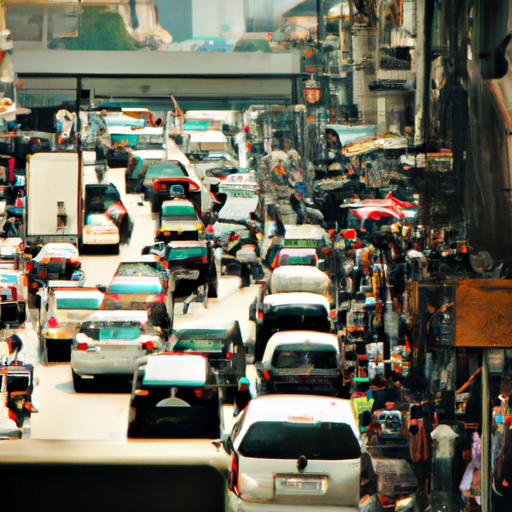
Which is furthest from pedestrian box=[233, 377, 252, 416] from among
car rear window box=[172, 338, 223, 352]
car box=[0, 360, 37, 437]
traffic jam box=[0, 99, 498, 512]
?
car box=[0, 360, 37, 437]

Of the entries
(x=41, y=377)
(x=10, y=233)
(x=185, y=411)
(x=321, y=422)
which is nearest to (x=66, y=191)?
(x=10, y=233)

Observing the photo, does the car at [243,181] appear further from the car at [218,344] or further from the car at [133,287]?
the car at [218,344]

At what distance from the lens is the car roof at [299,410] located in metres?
4.48

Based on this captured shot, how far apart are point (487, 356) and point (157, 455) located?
1.89 m

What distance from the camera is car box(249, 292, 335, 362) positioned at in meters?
4.72

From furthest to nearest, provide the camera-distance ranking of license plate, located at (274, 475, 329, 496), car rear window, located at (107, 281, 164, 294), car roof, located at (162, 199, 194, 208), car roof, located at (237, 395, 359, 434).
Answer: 1. car roof, located at (162, 199, 194, 208)
2. car rear window, located at (107, 281, 164, 294)
3. car roof, located at (237, 395, 359, 434)
4. license plate, located at (274, 475, 329, 496)

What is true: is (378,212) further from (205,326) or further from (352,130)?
(205,326)

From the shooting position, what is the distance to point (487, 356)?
189 inches

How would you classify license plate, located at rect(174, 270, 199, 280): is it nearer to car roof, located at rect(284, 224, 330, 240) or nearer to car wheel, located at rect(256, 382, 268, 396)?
car roof, located at rect(284, 224, 330, 240)

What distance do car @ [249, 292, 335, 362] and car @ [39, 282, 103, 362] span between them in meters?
0.89

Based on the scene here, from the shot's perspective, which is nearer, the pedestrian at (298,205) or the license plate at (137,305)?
the license plate at (137,305)

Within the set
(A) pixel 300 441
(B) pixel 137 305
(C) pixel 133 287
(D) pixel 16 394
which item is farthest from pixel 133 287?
(A) pixel 300 441

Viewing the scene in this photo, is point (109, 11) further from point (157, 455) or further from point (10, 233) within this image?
point (157, 455)

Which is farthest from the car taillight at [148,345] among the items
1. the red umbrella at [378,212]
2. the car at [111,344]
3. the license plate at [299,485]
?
the red umbrella at [378,212]
